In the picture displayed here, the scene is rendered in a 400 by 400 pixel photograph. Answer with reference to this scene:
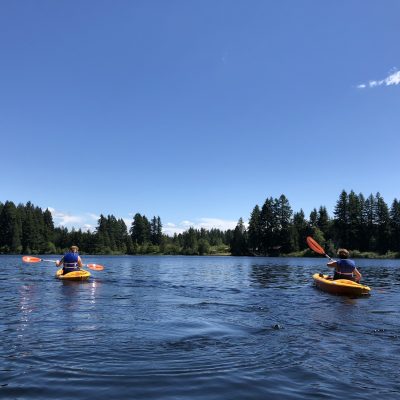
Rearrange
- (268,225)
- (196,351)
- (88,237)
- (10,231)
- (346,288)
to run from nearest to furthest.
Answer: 1. (196,351)
2. (346,288)
3. (268,225)
4. (10,231)
5. (88,237)

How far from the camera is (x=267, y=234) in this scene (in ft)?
353

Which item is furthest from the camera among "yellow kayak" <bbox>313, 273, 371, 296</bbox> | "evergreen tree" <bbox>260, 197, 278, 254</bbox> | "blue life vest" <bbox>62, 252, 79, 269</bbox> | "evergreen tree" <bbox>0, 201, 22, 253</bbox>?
"evergreen tree" <bbox>0, 201, 22, 253</bbox>

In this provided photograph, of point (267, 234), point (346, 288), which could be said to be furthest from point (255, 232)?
point (346, 288)

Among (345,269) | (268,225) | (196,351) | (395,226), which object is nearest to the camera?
(196,351)

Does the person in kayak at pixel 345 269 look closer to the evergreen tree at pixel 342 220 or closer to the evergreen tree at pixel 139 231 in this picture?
the evergreen tree at pixel 342 220

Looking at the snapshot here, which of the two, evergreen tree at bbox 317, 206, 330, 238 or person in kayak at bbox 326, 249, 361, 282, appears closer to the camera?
person in kayak at bbox 326, 249, 361, 282

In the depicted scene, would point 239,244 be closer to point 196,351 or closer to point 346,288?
point 346,288

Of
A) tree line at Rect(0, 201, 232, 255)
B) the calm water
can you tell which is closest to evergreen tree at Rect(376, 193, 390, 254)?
tree line at Rect(0, 201, 232, 255)

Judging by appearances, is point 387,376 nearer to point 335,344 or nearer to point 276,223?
point 335,344

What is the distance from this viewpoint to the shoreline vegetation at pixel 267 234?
315 feet

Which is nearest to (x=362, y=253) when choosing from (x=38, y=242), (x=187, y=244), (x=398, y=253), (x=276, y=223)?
(x=398, y=253)

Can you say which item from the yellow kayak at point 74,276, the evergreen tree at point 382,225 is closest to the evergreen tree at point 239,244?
the evergreen tree at point 382,225

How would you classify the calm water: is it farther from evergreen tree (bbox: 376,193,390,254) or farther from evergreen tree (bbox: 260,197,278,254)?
evergreen tree (bbox: 260,197,278,254)

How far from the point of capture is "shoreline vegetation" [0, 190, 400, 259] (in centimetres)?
9612
